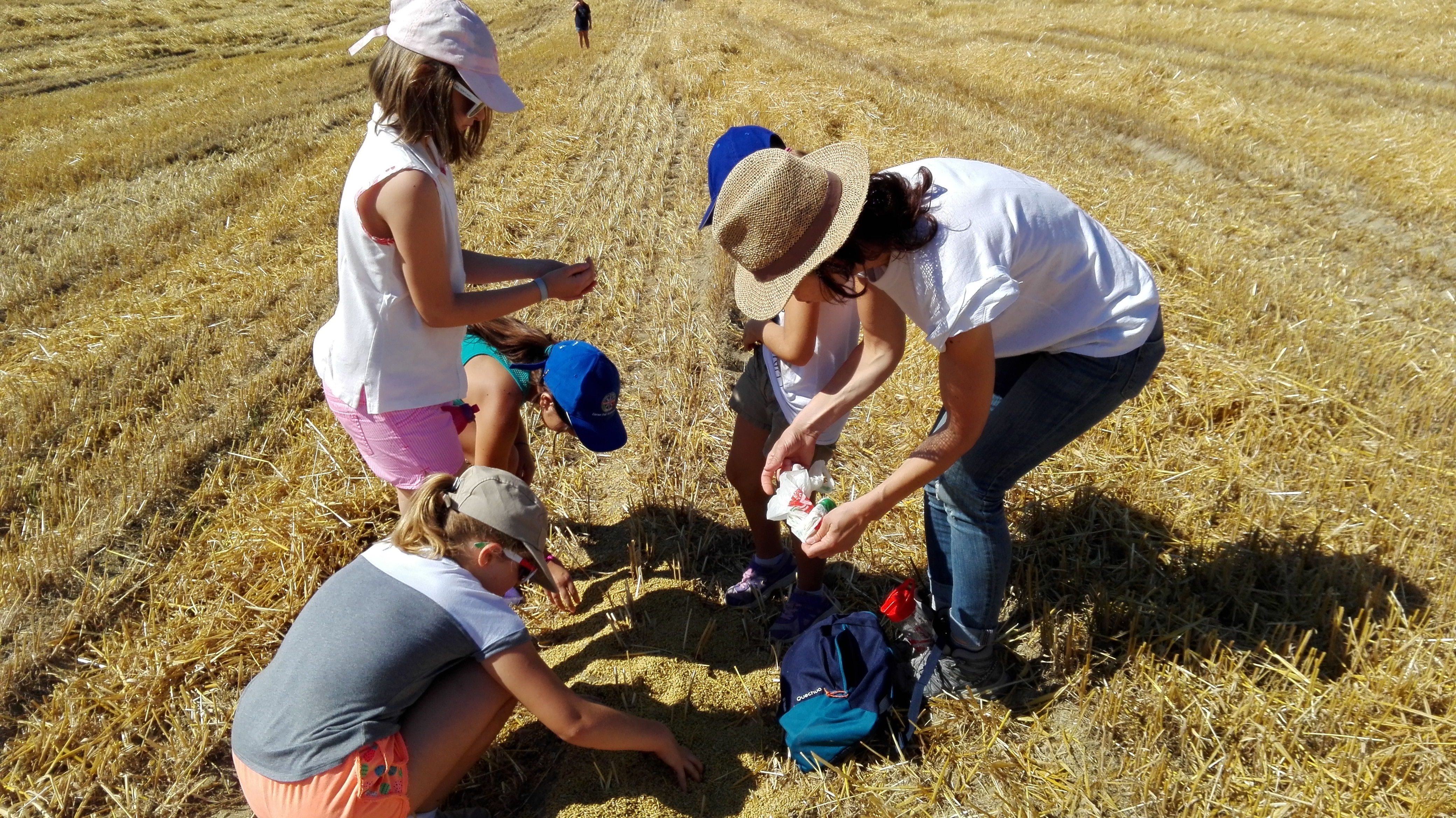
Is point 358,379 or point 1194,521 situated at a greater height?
point 358,379

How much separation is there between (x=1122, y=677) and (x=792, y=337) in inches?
62.3

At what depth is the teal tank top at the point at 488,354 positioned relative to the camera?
3365 mm

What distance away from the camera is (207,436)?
15.0 feet

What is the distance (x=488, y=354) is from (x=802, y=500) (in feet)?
4.88

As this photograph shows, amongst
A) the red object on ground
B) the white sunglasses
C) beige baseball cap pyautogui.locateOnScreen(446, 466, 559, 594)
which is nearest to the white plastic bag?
the red object on ground

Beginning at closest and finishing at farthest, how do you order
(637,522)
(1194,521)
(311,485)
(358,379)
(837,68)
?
1. (358,379)
2. (1194,521)
3. (637,522)
4. (311,485)
5. (837,68)

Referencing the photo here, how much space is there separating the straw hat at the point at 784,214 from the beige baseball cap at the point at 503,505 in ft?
3.16

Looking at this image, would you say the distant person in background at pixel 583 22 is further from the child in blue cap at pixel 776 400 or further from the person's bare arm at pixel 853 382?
the person's bare arm at pixel 853 382

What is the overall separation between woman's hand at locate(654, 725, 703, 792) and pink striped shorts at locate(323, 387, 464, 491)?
109cm

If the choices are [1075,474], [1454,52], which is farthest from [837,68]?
[1075,474]

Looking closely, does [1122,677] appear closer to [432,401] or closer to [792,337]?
[792,337]

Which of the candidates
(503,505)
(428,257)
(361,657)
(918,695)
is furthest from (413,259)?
(918,695)

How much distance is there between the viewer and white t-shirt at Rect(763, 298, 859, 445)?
9.26 feet

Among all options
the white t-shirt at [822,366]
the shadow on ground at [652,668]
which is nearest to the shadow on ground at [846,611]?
the shadow on ground at [652,668]
